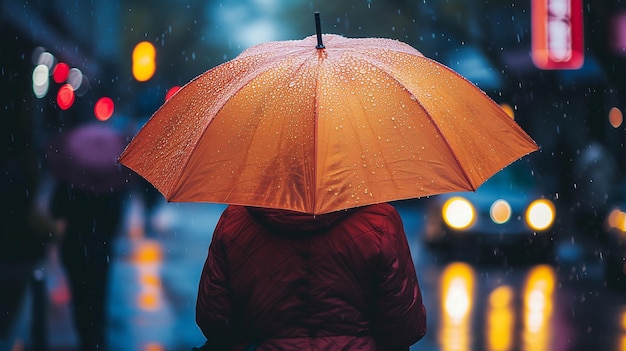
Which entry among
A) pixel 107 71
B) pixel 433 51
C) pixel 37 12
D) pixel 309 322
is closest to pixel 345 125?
pixel 309 322

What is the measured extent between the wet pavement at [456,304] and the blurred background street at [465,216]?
0.08ft

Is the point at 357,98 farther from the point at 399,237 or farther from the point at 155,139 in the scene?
the point at 155,139

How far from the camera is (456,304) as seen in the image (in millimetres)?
10406

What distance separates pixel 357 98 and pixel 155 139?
0.83 meters

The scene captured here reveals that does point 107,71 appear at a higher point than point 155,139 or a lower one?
higher

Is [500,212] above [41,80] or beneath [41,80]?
beneath

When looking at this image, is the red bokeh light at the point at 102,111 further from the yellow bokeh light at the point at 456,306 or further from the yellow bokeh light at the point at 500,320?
the yellow bokeh light at the point at 500,320

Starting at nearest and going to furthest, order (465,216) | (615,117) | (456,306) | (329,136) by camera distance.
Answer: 1. (329,136)
2. (456,306)
3. (465,216)
4. (615,117)

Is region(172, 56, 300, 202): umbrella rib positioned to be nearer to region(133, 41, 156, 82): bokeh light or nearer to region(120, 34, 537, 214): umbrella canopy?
region(120, 34, 537, 214): umbrella canopy

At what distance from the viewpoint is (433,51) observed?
91.2ft

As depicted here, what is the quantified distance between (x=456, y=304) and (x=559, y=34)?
11.2 meters

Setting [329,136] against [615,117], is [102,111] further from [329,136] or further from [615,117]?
[615,117]

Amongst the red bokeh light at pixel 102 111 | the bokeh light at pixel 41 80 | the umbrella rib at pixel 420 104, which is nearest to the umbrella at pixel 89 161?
the red bokeh light at pixel 102 111

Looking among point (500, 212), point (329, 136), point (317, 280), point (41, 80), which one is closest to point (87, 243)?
point (317, 280)
